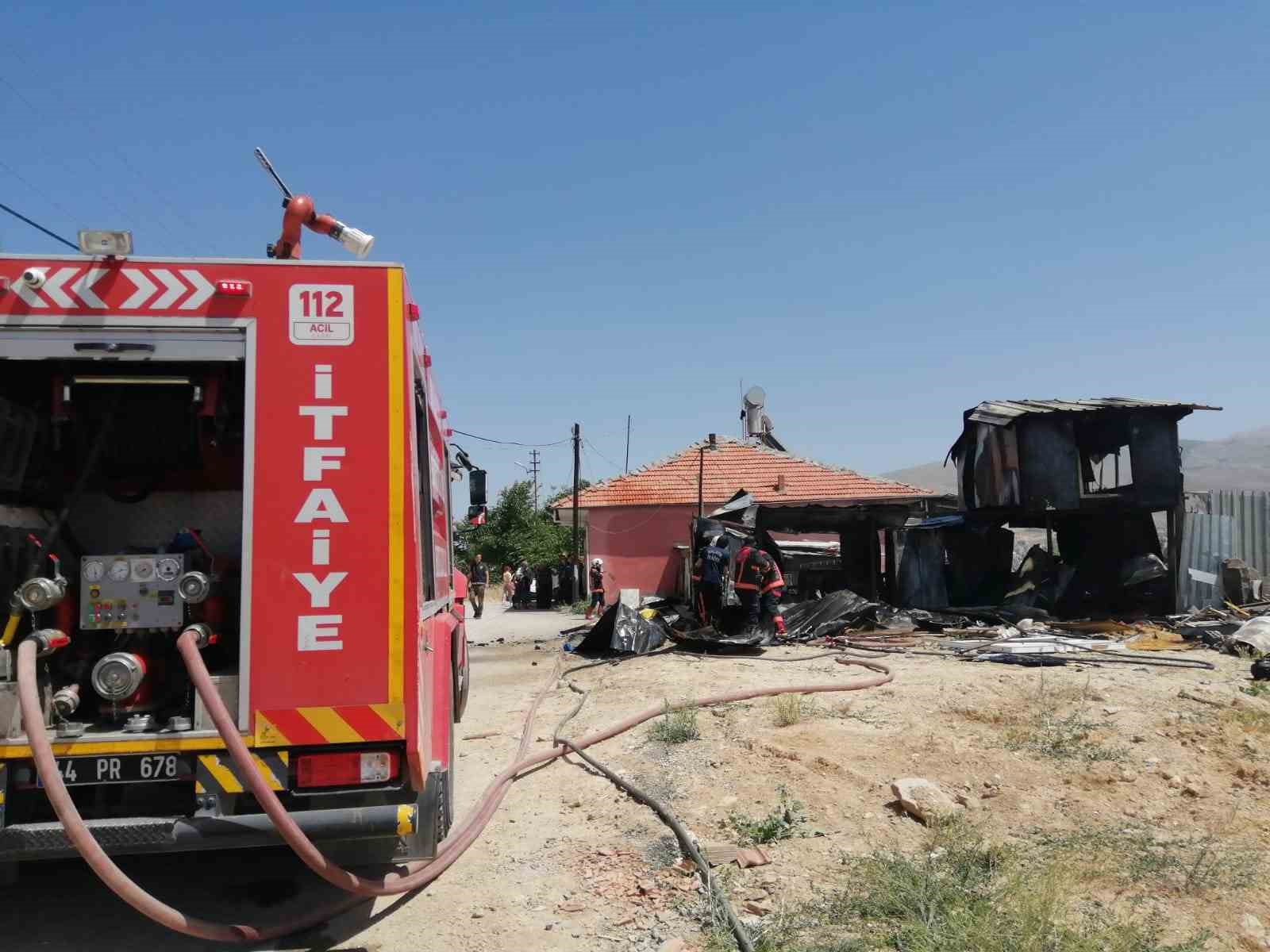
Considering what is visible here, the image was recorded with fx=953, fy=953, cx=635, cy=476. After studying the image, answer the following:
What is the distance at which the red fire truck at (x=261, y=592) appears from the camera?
384cm

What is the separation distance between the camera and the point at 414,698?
394cm

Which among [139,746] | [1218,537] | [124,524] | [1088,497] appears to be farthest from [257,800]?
[1218,537]

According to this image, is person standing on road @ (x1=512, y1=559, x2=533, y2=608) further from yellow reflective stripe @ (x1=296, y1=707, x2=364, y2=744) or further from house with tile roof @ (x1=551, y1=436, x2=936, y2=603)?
yellow reflective stripe @ (x1=296, y1=707, x2=364, y2=744)

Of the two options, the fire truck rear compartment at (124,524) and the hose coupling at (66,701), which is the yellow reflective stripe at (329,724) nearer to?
the fire truck rear compartment at (124,524)

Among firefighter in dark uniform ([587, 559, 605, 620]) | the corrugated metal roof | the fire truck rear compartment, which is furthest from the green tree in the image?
the fire truck rear compartment

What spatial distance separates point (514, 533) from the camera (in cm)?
4903

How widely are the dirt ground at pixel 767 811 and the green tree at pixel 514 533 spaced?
3841 cm

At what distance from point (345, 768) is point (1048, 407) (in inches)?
633

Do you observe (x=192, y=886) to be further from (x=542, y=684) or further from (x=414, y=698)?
(x=542, y=684)

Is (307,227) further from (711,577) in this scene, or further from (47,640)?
(711,577)

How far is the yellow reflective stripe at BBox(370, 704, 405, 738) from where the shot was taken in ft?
12.8

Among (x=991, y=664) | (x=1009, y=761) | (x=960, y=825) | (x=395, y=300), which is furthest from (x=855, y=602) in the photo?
(x=395, y=300)

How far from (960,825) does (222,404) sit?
172 inches

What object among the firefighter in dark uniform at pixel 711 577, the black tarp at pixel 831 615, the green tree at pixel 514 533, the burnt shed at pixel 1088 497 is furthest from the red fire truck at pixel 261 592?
the green tree at pixel 514 533
